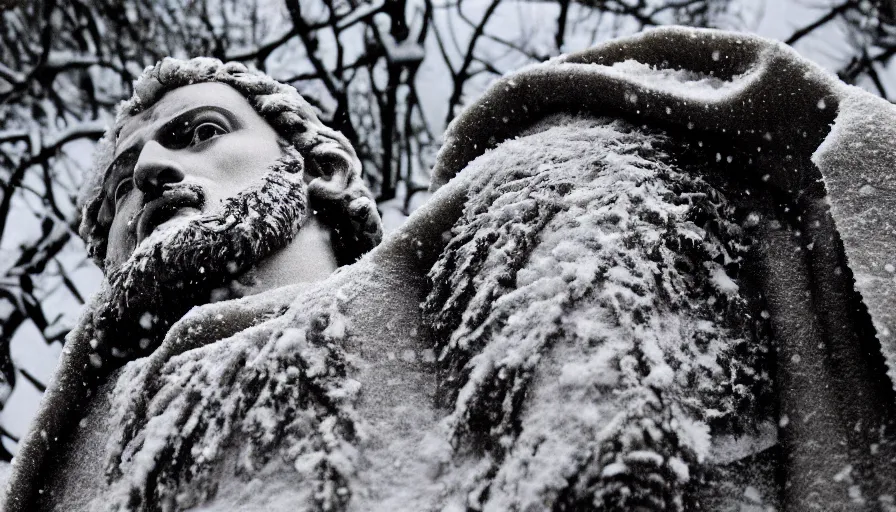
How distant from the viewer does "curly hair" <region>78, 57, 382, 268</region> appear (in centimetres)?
271

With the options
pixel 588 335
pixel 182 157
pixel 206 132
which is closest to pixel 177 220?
pixel 182 157

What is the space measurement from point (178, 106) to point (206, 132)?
7.5 inches

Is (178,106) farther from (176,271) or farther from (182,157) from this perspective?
(176,271)

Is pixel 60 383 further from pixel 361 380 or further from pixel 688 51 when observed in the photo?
pixel 688 51

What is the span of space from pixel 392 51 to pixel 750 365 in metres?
5.26

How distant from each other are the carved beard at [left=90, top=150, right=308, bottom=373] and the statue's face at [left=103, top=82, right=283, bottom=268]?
69 mm

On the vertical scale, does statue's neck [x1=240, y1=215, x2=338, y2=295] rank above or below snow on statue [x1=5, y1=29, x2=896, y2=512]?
below

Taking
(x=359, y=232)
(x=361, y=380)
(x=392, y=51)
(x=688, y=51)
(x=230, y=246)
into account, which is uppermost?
(x=688, y=51)

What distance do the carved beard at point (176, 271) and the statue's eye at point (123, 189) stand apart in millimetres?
414

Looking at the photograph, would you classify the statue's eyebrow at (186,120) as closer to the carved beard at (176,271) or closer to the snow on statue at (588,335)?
the carved beard at (176,271)

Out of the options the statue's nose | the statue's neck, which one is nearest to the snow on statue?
the statue's neck

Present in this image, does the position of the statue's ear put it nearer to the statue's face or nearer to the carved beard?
the statue's face

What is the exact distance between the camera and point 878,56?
550 cm

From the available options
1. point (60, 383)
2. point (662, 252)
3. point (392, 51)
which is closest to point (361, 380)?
point (662, 252)
